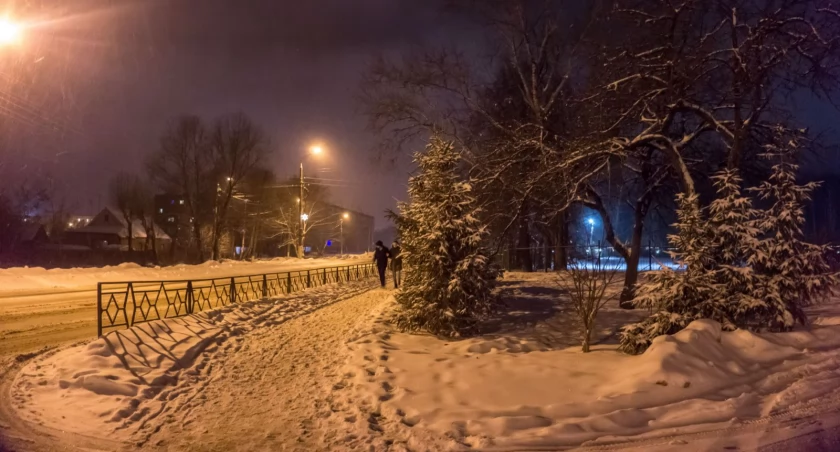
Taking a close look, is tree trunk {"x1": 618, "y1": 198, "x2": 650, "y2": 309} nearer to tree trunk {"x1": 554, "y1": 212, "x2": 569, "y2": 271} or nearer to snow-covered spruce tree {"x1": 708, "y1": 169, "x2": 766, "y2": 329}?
snow-covered spruce tree {"x1": 708, "y1": 169, "x2": 766, "y2": 329}

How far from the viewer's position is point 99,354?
27.0ft

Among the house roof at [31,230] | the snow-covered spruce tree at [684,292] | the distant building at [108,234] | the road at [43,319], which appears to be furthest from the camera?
the distant building at [108,234]

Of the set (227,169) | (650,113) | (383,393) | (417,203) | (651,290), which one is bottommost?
(383,393)

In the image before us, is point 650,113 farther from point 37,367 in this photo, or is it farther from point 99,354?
point 37,367

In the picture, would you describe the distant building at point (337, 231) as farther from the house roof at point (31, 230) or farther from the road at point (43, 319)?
the road at point (43, 319)

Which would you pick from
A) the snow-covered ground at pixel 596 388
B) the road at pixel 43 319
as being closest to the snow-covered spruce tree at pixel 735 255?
the snow-covered ground at pixel 596 388

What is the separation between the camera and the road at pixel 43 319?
33.9 feet

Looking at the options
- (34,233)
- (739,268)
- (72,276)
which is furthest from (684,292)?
(34,233)

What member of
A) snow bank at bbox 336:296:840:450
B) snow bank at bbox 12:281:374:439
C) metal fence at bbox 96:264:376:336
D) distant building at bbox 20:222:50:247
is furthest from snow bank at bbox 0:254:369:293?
distant building at bbox 20:222:50:247

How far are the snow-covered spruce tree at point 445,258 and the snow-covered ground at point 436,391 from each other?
545mm

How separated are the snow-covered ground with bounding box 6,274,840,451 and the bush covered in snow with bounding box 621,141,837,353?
0.50 metres

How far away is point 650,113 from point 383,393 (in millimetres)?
9196

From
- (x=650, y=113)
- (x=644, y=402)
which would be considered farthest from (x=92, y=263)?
(x=644, y=402)

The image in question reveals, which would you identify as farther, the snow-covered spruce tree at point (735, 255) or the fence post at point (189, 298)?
the fence post at point (189, 298)
